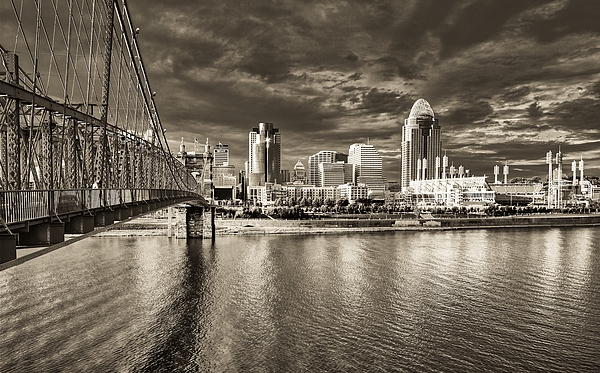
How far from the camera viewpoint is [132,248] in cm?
4769

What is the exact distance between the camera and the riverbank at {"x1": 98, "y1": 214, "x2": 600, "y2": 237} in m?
63.0

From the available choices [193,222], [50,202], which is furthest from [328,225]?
[50,202]

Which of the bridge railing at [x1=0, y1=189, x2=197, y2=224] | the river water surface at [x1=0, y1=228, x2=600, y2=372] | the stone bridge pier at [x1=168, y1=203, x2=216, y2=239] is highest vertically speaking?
the bridge railing at [x1=0, y1=189, x2=197, y2=224]

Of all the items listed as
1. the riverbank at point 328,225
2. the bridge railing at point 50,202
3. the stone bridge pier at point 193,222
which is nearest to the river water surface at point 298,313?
the bridge railing at point 50,202

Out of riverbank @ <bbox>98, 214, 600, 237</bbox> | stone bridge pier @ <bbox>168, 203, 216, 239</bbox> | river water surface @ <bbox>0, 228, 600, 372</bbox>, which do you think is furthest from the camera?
riverbank @ <bbox>98, 214, 600, 237</bbox>

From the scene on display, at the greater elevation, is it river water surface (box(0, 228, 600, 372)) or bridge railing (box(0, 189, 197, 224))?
bridge railing (box(0, 189, 197, 224))

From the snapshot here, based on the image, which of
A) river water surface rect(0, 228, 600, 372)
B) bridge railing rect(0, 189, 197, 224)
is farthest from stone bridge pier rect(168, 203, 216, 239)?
bridge railing rect(0, 189, 197, 224)

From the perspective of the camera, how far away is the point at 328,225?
7281 cm

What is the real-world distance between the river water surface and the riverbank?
64.0ft

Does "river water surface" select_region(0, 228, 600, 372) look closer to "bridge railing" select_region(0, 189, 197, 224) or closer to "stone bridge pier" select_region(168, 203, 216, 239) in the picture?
"bridge railing" select_region(0, 189, 197, 224)

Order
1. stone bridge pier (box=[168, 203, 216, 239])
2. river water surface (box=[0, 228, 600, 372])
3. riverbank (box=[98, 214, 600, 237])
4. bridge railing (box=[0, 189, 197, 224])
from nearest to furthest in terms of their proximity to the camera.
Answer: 1. bridge railing (box=[0, 189, 197, 224])
2. river water surface (box=[0, 228, 600, 372])
3. stone bridge pier (box=[168, 203, 216, 239])
4. riverbank (box=[98, 214, 600, 237])

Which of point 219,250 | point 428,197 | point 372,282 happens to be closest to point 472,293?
point 372,282

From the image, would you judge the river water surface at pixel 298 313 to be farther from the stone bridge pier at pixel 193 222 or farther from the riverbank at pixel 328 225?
the riverbank at pixel 328 225

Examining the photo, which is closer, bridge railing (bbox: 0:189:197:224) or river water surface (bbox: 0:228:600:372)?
bridge railing (bbox: 0:189:197:224)
